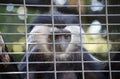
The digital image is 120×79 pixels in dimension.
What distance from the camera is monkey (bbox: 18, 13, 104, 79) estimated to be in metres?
1.50

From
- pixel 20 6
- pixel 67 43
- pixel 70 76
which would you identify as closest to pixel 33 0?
pixel 20 6

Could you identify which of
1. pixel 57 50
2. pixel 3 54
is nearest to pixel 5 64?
pixel 3 54

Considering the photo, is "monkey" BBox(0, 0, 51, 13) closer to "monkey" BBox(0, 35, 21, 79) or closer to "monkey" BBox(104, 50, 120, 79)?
"monkey" BBox(0, 35, 21, 79)

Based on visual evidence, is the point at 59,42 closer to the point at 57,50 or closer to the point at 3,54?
the point at 57,50

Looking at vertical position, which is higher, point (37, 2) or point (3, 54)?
point (37, 2)

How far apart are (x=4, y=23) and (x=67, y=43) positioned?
0.25 m

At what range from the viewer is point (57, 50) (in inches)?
59.4

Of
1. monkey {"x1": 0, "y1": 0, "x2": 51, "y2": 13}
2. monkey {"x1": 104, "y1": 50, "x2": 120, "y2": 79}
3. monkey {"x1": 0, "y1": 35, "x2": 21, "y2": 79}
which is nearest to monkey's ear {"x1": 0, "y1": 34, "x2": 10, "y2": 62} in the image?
monkey {"x1": 0, "y1": 35, "x2": 21, "y2": 79}

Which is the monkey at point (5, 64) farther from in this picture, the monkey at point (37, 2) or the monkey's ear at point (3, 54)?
the monkey at point (37, 2)

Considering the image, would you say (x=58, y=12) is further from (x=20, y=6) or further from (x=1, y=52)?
(x=1, y=52)

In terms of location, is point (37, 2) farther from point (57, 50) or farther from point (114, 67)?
point (114, 67)

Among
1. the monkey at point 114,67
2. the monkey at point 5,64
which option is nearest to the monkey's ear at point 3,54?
the monkey at point 5,64

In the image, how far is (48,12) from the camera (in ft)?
4.98

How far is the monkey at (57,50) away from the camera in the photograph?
1.50 m
